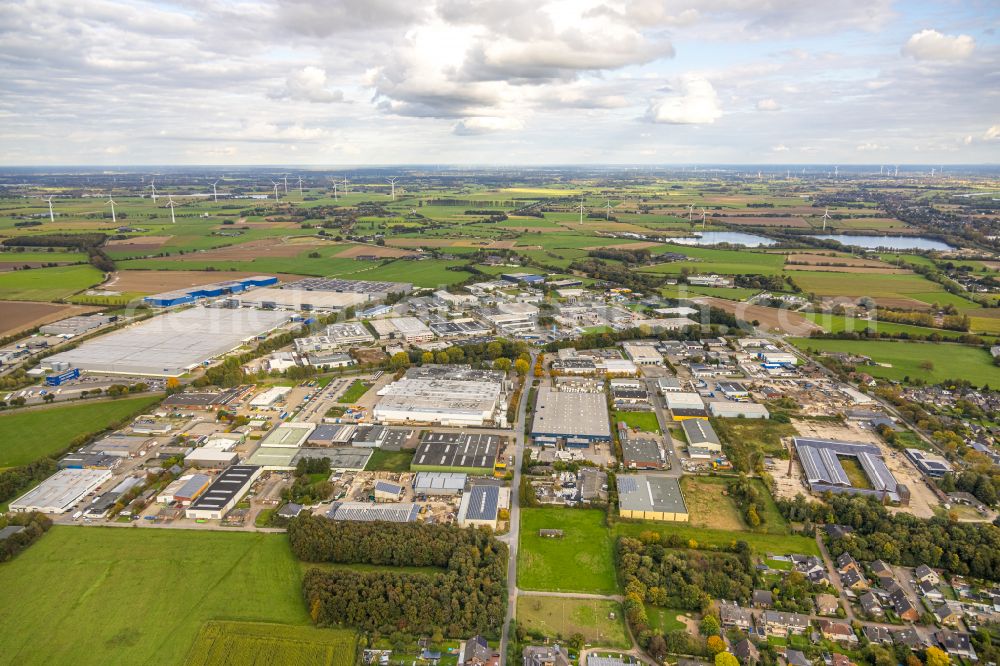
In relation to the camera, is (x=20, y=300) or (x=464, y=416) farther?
(x=20, y=300)

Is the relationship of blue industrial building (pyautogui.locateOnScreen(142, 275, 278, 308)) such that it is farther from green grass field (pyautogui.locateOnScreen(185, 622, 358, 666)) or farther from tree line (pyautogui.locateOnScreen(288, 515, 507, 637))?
green grass field (pyautogui.locateOnScreen(185, 622, 358, 666))

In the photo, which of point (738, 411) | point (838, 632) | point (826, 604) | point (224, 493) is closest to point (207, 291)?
point (224, 493)

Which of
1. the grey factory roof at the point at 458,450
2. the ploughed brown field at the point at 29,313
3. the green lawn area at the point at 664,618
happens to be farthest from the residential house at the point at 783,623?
the ploughed brown field at the point at 29,313

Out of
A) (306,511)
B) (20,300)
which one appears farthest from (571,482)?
(20,300)

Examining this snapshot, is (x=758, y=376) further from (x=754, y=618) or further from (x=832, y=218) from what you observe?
(x=832, y=218)

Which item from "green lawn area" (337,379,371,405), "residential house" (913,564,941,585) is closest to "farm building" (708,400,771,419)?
"residential house" (913,564,941,585)

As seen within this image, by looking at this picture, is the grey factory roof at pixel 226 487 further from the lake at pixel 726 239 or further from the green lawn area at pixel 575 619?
the lake at pixel 726 239
